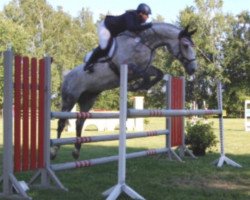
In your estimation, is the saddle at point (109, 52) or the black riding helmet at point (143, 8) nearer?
the black riding helmet at point (143, 8)

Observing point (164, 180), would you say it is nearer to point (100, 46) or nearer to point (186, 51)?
point (186, 51)

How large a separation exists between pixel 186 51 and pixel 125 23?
850mm

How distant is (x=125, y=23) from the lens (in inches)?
248

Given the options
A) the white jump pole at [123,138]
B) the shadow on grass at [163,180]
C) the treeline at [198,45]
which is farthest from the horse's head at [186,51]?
the treeline at [198,45]

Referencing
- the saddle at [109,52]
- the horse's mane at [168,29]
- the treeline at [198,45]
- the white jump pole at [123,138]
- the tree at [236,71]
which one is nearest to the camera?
the white jump pole at [123,138]

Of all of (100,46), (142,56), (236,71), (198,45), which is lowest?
(142,56)

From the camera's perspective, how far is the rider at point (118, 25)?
6205mm

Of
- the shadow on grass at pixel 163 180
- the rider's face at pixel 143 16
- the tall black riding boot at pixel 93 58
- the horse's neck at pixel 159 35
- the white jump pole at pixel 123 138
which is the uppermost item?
the rider's face at pixel 143 16

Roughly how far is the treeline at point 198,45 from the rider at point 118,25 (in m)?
37.5

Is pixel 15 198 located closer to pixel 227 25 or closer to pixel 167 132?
pixel 167 132

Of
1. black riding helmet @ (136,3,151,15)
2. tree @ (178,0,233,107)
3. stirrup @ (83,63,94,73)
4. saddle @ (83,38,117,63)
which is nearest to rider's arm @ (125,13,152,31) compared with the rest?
black riding helmet @ (136,3,151,15)

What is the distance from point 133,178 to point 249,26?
4625 cm

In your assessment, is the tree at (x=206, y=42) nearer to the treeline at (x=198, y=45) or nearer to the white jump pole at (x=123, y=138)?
the treeline at (x=198, y=45)

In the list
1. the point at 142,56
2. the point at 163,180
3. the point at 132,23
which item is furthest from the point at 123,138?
the point at 132,23
